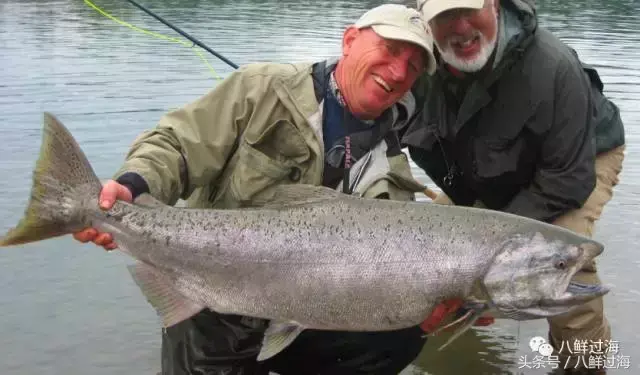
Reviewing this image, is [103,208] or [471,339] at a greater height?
[103,208]

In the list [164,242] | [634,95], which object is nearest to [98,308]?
[164,242]

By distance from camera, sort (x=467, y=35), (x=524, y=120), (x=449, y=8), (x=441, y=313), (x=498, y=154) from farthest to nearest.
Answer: (x=498, y=154)
(x=524, y=120)
(x=467, y=35)
(x=449, y=8)
(x=441, y=313)

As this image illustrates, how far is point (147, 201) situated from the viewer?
348 cm

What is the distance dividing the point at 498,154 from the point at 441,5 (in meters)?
1.00

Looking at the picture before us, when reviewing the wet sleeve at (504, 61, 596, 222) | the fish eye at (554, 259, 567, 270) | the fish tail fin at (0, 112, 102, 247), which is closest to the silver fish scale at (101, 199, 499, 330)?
the fish tail fin at (0, 112, 102, 247)

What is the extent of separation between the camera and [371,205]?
3539 millimetres

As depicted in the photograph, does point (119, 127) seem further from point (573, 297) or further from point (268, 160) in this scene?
point (573, 297)

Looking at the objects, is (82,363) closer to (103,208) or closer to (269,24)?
(103,208)

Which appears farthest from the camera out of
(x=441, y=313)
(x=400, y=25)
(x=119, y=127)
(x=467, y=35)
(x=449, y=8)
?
(x=119, y=127)

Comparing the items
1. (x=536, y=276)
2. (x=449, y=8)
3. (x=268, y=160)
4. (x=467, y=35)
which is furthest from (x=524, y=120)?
(x=268, y=160)

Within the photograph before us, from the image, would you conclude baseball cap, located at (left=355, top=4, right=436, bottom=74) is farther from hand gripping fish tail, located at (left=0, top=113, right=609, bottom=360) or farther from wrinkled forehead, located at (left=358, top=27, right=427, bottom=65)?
hand gripping fish tail, located at (left=0, top=113, right=609, bottom=360)

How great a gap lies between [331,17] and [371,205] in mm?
26070

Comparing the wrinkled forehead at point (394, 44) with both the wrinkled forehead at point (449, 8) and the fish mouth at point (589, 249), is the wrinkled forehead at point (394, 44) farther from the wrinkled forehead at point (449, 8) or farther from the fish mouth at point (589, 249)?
the fish mouth at point (589, 249)

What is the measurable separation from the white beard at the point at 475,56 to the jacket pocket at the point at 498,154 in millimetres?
478
